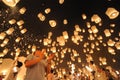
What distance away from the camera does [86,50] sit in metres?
20.6

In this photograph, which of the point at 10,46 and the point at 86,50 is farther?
the point at 10,46

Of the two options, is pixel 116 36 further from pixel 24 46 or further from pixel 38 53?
pixel 38 53

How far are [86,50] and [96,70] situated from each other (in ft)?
33.6

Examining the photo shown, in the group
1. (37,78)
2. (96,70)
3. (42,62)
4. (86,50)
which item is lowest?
(37,78)

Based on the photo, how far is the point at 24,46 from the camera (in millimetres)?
22016

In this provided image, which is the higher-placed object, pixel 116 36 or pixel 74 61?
pixel 74 61

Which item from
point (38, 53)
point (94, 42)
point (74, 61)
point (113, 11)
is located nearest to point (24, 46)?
point (74, 61)

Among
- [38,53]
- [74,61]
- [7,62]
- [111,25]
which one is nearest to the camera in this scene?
[38,53]

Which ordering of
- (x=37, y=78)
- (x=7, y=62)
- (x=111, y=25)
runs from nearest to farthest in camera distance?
(x=37, y=78)
(x=7, y=62)
(x=111, y=25)

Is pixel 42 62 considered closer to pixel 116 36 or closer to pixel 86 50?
pixel 116 36

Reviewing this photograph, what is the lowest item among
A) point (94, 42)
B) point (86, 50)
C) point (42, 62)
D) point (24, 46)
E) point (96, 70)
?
point (42, 62)

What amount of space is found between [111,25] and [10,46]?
31.8ft

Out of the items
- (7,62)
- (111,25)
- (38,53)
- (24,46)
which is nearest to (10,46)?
(24,46)

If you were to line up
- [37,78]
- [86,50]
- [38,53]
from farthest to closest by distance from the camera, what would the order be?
[86,50]
[38,53]
[37,78]
